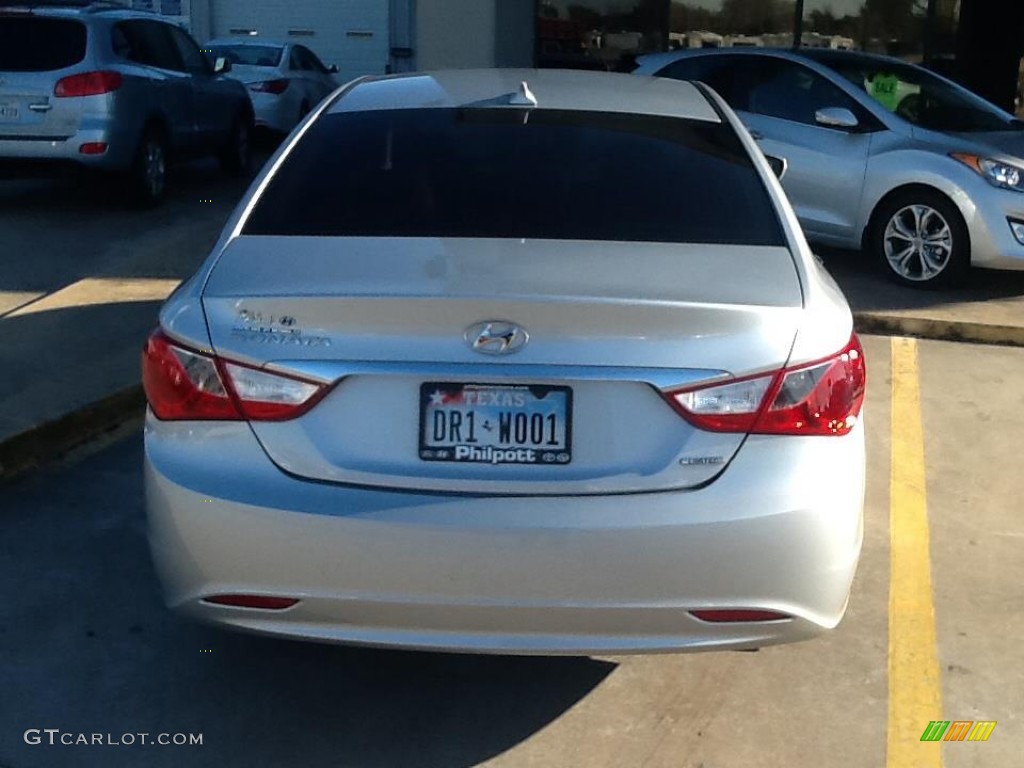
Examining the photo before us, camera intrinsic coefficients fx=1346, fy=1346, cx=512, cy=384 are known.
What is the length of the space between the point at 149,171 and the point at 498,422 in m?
9.04

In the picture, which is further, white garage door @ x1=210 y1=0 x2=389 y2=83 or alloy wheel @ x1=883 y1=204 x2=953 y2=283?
white garage door @ x1=210 y1=0 x2=389 y2=83

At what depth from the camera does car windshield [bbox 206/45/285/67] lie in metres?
16.8

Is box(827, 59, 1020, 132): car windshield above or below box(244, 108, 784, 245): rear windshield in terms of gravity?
below

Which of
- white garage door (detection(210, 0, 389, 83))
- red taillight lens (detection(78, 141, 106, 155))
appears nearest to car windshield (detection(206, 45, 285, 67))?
white garage door (detection(210, 0, 389, 83))

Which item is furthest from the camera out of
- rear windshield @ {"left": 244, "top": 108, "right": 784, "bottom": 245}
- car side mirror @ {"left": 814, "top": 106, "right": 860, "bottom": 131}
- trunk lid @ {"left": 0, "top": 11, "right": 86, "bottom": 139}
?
trunk lid @ {"left": 0, "top": 11, "right": 86, "bottom": 139}

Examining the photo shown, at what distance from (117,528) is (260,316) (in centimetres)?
209

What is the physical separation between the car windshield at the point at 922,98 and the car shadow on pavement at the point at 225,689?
6.61m

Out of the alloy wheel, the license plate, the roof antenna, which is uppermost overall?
the roof antenna

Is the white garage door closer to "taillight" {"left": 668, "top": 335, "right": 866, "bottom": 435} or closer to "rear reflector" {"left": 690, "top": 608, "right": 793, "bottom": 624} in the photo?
"taillight" {"left": 668, "top": 335, "right": 866, "bottom": 435}

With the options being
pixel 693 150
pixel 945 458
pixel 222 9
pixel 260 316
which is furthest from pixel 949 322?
pixel 222 9

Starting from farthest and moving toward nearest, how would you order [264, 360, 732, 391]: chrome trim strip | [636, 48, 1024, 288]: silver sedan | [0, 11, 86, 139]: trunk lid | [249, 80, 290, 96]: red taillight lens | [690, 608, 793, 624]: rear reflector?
[249, 80, 290, 96]: red taillight lens → [0, 11, 86, 139]: trunk lid → [636, 48, 1024, 288]: silver sedan → [690, 608, 793, 624]: rear reflector → [264, 360, 732, 391]: chrome trim strip

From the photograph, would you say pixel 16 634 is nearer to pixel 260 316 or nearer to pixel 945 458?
pixel 260 316

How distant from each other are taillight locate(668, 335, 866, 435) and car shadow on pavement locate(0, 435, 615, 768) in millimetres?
1101

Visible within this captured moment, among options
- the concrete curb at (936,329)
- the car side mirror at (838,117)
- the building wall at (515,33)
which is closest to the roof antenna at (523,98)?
the concrete curb at (936,329)
